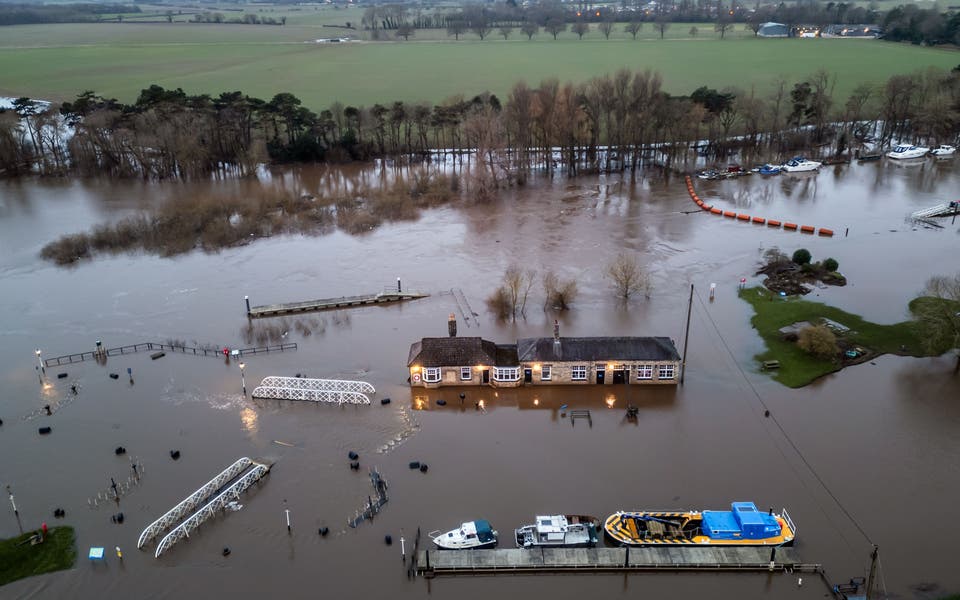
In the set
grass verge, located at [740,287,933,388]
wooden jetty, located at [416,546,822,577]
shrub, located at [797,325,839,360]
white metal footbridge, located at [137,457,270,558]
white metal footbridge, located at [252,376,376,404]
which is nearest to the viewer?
wooden jetty, located at [416,546,822,577]

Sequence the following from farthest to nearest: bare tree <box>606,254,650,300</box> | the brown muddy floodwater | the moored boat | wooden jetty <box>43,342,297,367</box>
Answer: bare tree <box>606,254,650,300</box>, wooden jetty <box>43,342,297,367</box>, the moored boat, the brown muddy floodwater

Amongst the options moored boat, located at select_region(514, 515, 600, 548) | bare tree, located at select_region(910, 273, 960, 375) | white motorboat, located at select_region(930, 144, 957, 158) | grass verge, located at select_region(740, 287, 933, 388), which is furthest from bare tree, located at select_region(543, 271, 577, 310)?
white motorboat, located at select_region(930, 144, 957, 158)

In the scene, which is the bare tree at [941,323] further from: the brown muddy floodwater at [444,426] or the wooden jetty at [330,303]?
the wooden jetty at [330,303]

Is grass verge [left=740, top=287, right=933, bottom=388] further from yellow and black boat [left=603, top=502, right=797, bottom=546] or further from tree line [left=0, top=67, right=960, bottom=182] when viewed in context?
tree line [left=0, top=67, right=960, bottom=182]

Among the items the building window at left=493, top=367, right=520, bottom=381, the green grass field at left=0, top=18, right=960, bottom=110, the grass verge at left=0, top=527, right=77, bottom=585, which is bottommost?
the grass verge at left=0, top=527, right=77, bottom=585

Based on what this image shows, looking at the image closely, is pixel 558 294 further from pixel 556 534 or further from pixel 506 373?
pixel 556 534

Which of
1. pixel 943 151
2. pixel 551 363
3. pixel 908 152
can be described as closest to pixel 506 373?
pixel 551 363

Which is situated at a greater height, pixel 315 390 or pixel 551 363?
pixel 551 363
